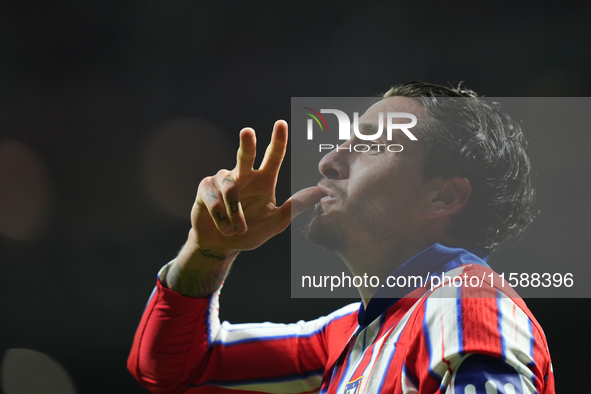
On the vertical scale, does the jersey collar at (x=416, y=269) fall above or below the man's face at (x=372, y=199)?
below

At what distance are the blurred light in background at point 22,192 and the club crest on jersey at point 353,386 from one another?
6.94ft

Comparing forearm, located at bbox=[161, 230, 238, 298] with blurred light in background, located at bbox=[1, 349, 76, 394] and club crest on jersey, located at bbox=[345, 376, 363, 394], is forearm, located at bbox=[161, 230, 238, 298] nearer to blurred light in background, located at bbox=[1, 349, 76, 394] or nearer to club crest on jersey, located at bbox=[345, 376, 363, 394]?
club crest on jersey, located at bbox=[345, 376, 363, 394]

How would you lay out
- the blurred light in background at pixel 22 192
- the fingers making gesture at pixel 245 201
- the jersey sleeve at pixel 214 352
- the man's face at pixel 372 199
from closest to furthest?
the fingers making gesture at pixel 245 201 < the man's face at pixel 372 199 < the jersey sleeve at pixel 214 352 < the blurred light in background at pixel 22 192

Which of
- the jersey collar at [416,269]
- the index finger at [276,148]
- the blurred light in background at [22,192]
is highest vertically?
the blurred light in background at [22,192]

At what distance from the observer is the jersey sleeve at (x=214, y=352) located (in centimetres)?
98

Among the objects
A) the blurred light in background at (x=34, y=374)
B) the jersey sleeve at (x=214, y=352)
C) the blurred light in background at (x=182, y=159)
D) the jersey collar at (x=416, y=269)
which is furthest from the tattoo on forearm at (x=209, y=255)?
the blurred light in background at (x=34, y=374)

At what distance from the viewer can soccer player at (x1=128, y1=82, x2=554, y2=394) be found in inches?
25.3

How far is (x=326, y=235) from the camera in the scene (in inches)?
35.8

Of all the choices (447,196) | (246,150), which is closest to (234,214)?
(246,150)

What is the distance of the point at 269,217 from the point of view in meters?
0.88

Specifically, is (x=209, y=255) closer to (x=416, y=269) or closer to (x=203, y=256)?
(x=203, y=256)

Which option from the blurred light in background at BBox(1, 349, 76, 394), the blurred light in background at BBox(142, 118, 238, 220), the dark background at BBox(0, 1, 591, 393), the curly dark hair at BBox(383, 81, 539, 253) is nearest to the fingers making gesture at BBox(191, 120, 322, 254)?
the curly dark hair at BBox(383, 81, 539, 253)

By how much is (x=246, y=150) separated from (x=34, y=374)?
2.08 metres

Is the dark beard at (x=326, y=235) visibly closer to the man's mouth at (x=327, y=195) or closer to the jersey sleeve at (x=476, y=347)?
the man's mouth at (x=327, y=195)
